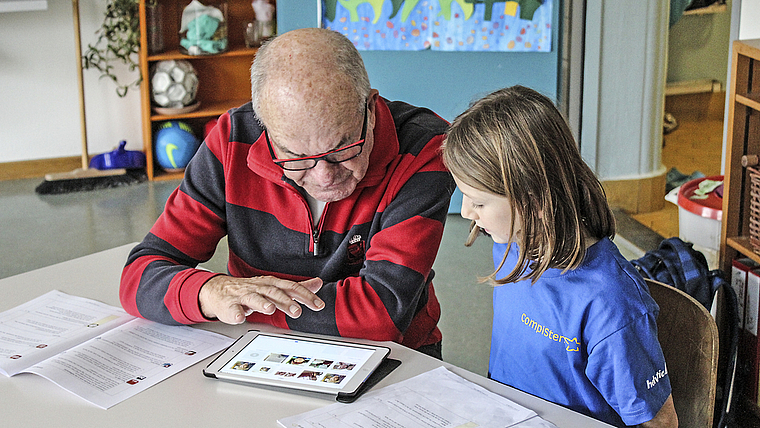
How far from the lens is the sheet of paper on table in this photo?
1.03 meters

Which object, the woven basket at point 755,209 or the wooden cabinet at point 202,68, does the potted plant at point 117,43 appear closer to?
the wooden cabinet at point 202,68

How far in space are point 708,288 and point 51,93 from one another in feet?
13.7

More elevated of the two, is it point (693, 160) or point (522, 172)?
point (522, 172)

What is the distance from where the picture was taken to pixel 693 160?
3.19 m

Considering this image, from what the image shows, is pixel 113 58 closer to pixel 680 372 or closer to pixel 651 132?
pixel 651 132

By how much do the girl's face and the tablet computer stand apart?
0.27 metres

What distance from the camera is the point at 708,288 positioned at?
1.95 meters

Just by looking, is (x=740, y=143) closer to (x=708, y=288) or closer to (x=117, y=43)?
(x=708, y=288)

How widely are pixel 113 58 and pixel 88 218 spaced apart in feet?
4.07

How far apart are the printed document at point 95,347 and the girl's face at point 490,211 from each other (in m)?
0.49

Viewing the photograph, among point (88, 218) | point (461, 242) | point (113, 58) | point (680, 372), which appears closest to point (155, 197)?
point (88, 218)

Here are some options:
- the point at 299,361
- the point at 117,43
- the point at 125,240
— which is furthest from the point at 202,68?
the point at 299,361

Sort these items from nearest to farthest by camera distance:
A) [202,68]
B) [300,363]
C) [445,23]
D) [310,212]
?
[300,363] → [310,212] → [445,23] → [202,68]

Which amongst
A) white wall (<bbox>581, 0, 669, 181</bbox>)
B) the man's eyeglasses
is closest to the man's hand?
the man's eyeglasses
